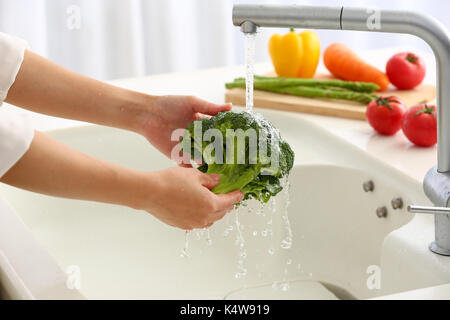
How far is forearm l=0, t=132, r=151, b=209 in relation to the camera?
2.80 ft

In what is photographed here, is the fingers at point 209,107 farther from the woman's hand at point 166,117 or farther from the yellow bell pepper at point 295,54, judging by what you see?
the yellow bell pepper at point 295,54

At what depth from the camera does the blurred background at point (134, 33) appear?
2656mm

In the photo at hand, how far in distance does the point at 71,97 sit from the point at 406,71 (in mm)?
836

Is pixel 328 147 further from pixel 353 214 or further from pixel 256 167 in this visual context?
pixel 256 167

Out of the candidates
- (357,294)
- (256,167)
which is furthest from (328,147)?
(256,167)

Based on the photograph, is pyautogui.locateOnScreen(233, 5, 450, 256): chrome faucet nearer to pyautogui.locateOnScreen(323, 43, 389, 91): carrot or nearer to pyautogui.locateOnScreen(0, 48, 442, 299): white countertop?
pyautogui.locateOnScreen(0, 48, 442, 299): white countertop

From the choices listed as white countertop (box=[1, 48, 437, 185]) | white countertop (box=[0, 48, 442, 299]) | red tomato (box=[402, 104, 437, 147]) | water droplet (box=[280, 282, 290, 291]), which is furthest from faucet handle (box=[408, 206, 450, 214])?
water droplet (box=[280, 282, 290, 291])

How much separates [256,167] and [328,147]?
19.6 inches

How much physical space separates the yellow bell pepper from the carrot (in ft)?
0.13

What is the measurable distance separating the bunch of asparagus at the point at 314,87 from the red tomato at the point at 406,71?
0.07 metres

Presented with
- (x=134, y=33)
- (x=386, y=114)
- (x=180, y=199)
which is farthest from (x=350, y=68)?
(x=134, y=33)

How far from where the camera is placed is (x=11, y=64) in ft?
3.50

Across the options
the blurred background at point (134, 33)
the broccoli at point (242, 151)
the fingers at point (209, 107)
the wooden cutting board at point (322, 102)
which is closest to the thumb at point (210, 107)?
the fingers at point (209, 107)

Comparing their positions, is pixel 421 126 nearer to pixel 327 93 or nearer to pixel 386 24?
pixel 327 93
